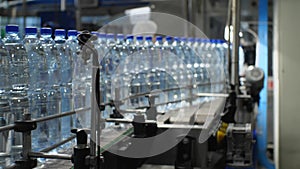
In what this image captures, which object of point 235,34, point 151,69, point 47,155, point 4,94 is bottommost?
point 47,155

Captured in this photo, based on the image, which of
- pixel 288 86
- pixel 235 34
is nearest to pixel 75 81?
pixel 235 34

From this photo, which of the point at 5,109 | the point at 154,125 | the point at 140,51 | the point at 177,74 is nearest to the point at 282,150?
the point at 177,74

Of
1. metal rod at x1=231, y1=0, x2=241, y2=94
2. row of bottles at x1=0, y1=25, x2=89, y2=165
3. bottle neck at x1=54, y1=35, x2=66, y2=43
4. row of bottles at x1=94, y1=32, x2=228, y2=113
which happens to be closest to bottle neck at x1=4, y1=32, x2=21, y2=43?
row of bottles at x1=0, y1=25, x2=89, y2=165

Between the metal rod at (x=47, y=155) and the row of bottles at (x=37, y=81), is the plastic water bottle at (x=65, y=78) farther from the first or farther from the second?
the metal rod at (x=47, y=155)

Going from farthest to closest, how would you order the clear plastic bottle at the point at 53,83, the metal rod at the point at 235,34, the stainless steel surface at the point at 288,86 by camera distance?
the stainless steel surface at the point at 288,86 → the metal rod at the point at 235,34 → the clear plastic bottle at the point at 53,83

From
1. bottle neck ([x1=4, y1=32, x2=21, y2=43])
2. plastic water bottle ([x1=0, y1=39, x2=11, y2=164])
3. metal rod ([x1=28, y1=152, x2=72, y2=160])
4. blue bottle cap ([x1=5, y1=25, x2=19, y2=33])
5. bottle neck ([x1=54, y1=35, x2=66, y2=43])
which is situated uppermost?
bottle neck ([x1=54, y1=35, x2=66, y2=43])

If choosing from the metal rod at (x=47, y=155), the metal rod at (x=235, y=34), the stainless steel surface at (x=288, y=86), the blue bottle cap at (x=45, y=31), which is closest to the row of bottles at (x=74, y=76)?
the blue bottle cap at (x=45, y=31)

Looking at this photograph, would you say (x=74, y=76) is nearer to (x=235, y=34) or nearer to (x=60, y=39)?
(x=60, y=39)

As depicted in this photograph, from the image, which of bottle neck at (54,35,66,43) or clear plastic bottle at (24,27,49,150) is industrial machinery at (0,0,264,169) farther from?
bottle neck at (54,35,66,43)

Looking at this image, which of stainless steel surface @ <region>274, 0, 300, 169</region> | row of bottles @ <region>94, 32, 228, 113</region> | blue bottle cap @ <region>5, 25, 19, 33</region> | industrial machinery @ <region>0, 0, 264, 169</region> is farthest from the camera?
stainless steel surface @ <region>274, 0, 300, 169</region>

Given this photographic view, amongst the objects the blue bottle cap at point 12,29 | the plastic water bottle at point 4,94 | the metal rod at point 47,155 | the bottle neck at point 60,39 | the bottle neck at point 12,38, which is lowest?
the metal rod at point 47,155

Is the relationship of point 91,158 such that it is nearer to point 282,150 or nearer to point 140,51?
point 140,51

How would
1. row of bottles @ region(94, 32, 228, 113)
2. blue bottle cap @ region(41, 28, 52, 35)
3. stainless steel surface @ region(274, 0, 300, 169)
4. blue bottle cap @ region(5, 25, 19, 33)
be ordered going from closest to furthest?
blue bottle cap @ region(5, 25, 19, 33) → blue bottle cap @ region(41, 28, 52, 35) → row of bottles @ region(94, 32, 228, 113) → stainless steel surface @ region(274, 0, 300, 169)

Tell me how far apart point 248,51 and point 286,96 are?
0.56m
